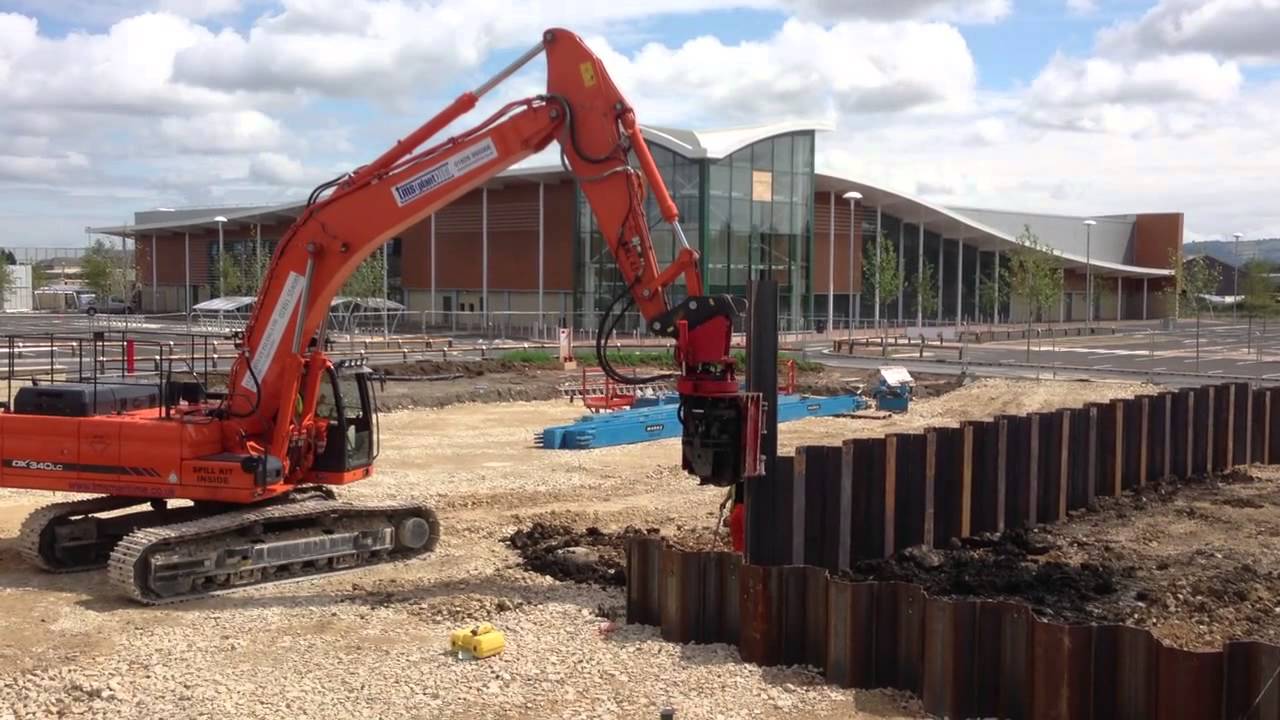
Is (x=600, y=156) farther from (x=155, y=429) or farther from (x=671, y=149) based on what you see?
(x=671, y=149)

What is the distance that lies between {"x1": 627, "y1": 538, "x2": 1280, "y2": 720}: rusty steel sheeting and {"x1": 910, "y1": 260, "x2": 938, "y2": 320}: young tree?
5993 centimetres

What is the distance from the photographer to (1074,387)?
3500 cm

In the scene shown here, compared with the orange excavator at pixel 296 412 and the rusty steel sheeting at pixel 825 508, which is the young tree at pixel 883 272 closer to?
the rusty steel sheeting at pixel 825 508

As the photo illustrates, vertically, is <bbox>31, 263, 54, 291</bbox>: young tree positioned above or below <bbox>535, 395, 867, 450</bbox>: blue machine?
above

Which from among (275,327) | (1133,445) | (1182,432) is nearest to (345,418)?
(275,327)

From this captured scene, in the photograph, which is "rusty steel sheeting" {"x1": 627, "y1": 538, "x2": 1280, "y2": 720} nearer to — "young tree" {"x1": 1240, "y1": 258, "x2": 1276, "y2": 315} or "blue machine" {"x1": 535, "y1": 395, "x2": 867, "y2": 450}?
"blue machine" {"x1": 535, "y1": 395, "x2": 867, "y2": 450}

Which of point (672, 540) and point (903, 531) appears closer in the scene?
point (903, 531)

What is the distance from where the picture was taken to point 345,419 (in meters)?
13.5

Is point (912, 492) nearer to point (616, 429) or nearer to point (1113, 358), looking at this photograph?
point (616, 429)

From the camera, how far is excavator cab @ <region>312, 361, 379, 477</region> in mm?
13414

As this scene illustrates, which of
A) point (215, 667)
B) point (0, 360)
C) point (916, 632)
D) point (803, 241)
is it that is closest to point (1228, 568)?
point (916, 632)

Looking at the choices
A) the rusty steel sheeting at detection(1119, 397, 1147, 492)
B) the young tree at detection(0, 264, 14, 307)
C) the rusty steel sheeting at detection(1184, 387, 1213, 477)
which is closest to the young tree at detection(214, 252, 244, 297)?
the young tree at detection(0, 264, 14, 307)

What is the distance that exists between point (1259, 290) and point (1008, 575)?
6592 centimetres

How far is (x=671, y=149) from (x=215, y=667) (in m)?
46.3
